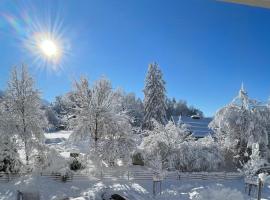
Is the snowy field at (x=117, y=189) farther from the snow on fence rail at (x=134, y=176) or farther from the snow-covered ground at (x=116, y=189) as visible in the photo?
the snow on fence rail at (x=134, y=176)

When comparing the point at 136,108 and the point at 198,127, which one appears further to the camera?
the point at 136,108

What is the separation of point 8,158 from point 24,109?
2716 mm

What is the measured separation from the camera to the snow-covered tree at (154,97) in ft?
107

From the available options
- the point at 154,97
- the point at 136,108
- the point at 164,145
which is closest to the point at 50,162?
the point at 164,145

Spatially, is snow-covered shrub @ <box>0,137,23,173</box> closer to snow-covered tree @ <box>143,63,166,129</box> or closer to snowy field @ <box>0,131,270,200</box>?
snowy field @ <box>0,131,270,200</box>

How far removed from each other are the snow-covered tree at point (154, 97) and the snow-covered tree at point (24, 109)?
18.3 meters

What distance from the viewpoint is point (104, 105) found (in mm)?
16438

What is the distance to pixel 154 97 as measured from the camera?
33.2 meters

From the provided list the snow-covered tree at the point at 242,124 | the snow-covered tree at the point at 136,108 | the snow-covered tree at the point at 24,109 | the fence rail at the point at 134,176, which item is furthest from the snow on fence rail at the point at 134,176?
the snow-covered tree at the point at 136,108

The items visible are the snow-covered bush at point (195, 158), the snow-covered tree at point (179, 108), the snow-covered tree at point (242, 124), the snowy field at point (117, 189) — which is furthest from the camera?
the snow-covered tree at point (179, 108)

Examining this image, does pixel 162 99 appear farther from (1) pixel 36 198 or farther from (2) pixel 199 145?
(1) pixel 36 198

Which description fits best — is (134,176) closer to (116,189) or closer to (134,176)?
(134,176)

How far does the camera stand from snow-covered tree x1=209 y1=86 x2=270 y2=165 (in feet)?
62.3

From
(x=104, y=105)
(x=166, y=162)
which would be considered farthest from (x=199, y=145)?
(x=104, y=105)
